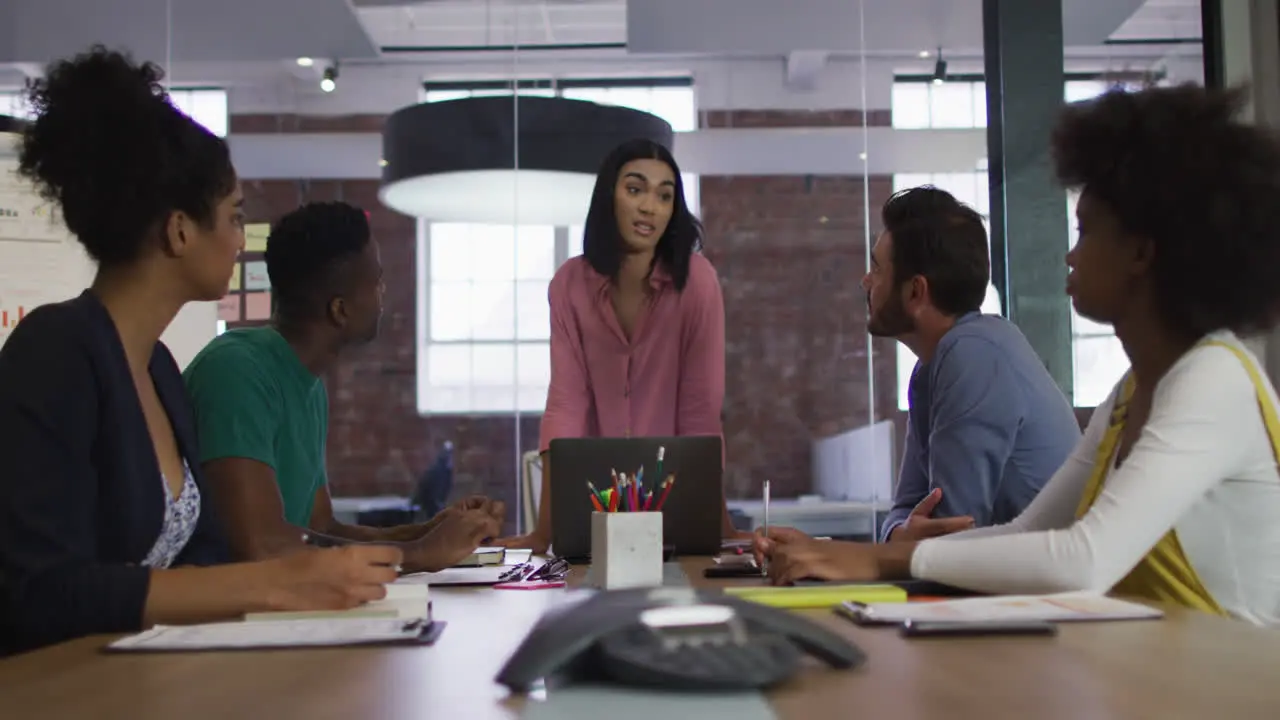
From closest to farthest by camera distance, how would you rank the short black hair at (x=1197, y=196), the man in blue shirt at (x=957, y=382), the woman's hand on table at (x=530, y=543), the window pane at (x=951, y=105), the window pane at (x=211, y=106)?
the short black hair at (x=1197, y=196) → the man in blue shirt at (x=957, y=382) → the woman's hand on table at (x=530, y=543) → the window pane at (x=951, y=105) → the window pane at (x=211, y=106)

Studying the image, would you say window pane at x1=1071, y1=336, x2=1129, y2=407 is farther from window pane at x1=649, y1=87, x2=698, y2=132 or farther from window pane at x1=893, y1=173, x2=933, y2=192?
window pane at x1=649, y1=87, x2=698, y2=132

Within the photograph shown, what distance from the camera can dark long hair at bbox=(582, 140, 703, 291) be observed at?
3.24 m

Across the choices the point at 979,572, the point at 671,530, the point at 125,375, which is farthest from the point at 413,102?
the point at 979,572

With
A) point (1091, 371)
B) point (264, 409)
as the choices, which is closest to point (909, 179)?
point (1091, 371)

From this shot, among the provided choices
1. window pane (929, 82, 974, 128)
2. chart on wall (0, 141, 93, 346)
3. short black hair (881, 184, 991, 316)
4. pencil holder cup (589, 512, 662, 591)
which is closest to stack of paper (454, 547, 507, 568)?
pencil holder cup (589, 512, 662, 591)

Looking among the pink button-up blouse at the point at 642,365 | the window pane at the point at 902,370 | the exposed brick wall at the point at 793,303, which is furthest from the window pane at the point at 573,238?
the pink button-up blouse at the point at 642,365

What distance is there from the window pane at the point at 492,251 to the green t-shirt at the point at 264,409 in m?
2.75

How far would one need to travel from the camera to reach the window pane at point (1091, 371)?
3.93 meters

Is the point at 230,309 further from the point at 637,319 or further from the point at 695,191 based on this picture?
the point at 637,319

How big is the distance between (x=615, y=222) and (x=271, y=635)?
2.28 metres

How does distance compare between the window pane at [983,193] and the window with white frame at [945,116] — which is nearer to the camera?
the window pane at [983,193]

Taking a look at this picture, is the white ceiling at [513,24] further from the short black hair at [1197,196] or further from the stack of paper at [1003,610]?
the stack of paper at [1003,610]

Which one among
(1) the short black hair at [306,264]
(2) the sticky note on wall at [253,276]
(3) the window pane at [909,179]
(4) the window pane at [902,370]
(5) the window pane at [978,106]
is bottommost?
(4) the window pane at [902,370]

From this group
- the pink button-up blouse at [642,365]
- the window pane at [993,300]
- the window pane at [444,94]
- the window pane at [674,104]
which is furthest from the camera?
the window pane at [444,94]
